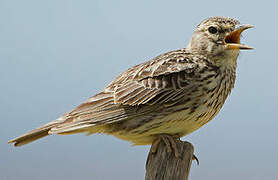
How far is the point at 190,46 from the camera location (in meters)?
5.51

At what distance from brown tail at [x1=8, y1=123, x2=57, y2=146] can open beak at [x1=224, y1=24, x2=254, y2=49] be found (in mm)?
2431

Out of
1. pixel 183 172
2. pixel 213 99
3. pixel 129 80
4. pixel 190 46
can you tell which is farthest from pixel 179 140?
pixel 190 46

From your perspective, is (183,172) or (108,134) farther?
(108,134)

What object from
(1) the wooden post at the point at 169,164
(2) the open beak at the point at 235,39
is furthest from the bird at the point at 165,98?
(1) the wooden post at the point at 169,164

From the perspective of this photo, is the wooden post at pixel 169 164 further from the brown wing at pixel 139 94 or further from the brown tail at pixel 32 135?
the brown tail at pixel 32 135

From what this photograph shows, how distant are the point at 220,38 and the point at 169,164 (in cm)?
188

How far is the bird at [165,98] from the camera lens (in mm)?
4605

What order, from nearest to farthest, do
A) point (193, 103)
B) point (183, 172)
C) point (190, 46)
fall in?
point (183, 172) → point (193, 103) → point (190, 46)

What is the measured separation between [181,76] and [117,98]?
32.9 inches

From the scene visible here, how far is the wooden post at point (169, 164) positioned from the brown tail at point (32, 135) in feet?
4.42

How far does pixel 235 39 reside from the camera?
5227 mm

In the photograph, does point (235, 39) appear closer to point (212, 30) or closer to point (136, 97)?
point (212, 30)

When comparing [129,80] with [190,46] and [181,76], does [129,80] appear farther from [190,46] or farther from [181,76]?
[190,46]

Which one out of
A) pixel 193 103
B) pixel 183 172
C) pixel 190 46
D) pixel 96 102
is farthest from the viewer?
pixel 190 46
